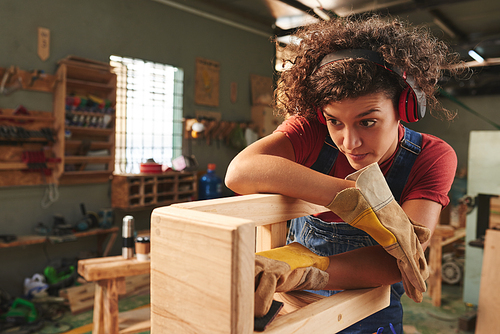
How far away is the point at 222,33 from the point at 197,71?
84 cm

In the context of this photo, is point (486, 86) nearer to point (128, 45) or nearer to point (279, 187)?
point (128, 45)

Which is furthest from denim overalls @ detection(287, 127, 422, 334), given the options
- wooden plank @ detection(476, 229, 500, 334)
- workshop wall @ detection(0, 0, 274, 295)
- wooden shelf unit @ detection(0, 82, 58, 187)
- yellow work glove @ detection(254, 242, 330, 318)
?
workshop wall @ detection(0, 0, 274, 295)

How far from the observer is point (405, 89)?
3.26ft

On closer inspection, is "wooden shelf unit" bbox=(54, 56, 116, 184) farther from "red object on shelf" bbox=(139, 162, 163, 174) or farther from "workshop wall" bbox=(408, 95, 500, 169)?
"workshop wall" bbox=(408, 95, 500, 169)

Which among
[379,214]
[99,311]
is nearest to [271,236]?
[379,214]

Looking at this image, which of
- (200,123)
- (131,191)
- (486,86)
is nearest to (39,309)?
(131,191)

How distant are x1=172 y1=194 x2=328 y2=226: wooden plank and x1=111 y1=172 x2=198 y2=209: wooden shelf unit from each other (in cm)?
379

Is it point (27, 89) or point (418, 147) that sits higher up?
point (27, 89)

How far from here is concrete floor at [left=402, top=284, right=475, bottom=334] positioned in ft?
11.1

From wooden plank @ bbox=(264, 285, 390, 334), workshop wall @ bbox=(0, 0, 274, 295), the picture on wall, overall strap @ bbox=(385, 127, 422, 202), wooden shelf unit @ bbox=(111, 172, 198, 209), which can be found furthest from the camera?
the picture on wall

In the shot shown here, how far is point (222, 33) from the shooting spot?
5785 mm

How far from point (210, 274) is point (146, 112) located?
478cm

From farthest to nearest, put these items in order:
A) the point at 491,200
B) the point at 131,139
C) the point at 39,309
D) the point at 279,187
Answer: the point at 131,139
the point at 491,200
the point at 39,309
the point at 279,187

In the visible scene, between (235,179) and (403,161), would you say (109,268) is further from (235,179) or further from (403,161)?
(403,161)
